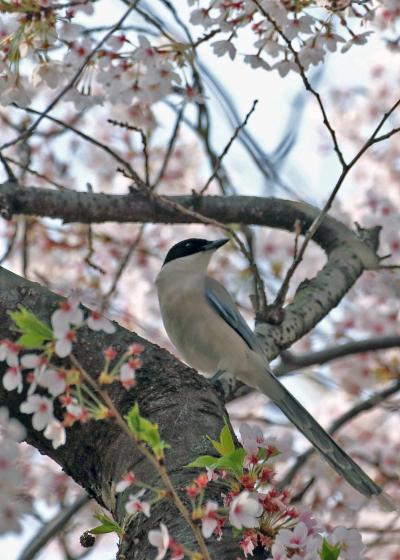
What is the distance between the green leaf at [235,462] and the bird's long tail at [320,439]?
94 cm

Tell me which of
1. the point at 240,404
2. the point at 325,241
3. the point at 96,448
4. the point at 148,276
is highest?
the point at 148,276

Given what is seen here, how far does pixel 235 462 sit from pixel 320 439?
5.61 ft

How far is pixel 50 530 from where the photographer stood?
4.04 metres

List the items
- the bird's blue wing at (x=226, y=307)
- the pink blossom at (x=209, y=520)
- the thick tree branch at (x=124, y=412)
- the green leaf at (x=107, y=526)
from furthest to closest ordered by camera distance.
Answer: the bird's blue wing at (x=226, y=307)
the thick tree branch at (x=124, y=412)
the green leaf at (x=107, y=526)
the pink blossom at (x=209, y=520)

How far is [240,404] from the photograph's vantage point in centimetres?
783

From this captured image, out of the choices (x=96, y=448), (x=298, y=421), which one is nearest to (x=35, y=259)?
(x=298, y=421)

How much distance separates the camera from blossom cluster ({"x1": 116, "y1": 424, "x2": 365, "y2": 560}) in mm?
1621

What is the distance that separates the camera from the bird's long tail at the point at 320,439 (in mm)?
2962

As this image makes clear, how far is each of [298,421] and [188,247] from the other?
1281 millimetres

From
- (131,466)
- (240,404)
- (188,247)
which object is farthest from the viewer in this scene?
(240,404)

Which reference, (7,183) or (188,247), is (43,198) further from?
(188,247)

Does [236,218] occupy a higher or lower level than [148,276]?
lower

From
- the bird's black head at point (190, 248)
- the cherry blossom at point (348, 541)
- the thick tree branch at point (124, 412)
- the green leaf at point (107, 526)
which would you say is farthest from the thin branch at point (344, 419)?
the cherry blossom at point (348, 541)

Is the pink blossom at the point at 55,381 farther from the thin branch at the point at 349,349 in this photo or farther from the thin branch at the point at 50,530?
the thin branch at the point at 349,349
